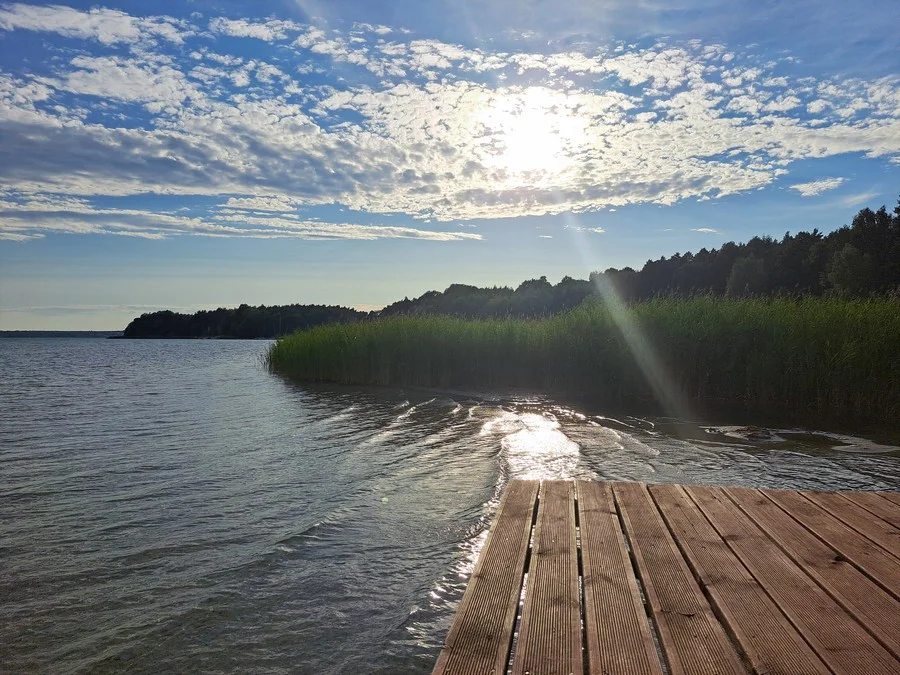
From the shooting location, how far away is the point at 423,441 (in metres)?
9.60

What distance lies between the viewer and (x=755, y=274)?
5494 cm

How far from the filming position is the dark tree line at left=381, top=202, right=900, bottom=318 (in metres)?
44.1

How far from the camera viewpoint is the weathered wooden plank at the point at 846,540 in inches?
116

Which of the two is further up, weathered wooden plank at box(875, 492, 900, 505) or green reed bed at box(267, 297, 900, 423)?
green reed bed at box(267, 297, 900, 423)

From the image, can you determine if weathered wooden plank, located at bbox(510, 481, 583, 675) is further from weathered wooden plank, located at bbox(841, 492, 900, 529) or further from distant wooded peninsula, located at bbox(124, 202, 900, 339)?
distant wooded peninsula, located at bbox(124, 202, 900, 339)

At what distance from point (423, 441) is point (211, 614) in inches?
232

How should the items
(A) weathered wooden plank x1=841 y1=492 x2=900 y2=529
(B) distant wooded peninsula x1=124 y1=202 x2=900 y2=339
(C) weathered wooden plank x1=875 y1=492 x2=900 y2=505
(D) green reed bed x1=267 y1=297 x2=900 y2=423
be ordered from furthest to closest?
(B) distant wooded peninsula x1=124 y1=202 x2=900 y2=339
(D) green reed bed x1=267 y1=297 x2=900 y2=423
(C) weathered wooden plank x1=875 y1=492 x2=900 y2=505
(A) weathered wooden plank x1=841 y1=492 x2=900 y2=529

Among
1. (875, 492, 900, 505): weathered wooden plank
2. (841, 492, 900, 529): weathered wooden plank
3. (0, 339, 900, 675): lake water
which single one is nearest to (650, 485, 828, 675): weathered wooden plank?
(841, 492, 900, 529): weathered wooden plank

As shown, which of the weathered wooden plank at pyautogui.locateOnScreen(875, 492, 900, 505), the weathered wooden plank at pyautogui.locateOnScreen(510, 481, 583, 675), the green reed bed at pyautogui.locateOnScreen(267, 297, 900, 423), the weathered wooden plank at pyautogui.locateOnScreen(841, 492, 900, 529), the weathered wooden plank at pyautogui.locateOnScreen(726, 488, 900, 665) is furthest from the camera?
the green reed bed at pyautogui.locateOnScreen(267, 297, 900, 423)

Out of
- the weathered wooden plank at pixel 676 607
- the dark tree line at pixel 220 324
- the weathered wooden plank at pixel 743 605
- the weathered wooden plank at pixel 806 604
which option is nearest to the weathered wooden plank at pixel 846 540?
the weathered wooden plank at pixel 806 604

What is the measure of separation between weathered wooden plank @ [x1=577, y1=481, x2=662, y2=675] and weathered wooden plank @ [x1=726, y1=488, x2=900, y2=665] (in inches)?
34.0

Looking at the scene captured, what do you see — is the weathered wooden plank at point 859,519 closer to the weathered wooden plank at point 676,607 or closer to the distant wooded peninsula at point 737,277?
the weathered wooden plank at point 676,607

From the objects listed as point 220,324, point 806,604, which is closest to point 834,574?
point 806,604

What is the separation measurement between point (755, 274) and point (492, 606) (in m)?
59.4
